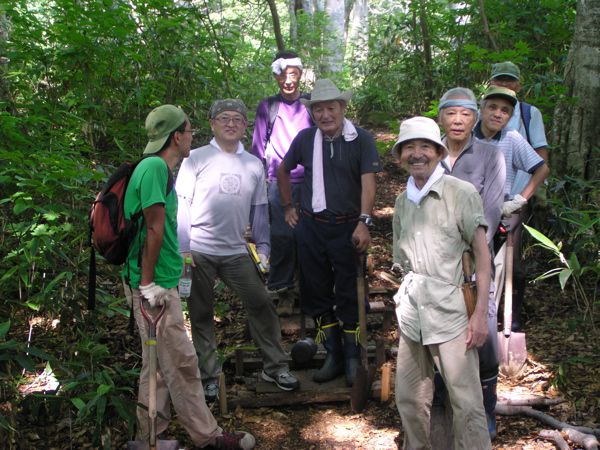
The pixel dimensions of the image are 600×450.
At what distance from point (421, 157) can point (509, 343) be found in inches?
94.7

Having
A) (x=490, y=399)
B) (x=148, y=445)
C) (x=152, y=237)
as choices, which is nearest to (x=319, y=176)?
(x=152, y=237)

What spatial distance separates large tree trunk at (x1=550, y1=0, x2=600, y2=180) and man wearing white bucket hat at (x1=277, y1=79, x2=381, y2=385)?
3273 mm

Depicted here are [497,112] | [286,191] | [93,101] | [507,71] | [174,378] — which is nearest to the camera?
[174,378]

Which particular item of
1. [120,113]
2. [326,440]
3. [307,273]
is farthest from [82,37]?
Answer: [326,440]

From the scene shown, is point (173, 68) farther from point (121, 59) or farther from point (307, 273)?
point (307, 273)

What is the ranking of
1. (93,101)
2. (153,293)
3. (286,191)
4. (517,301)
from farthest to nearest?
(93,101) < (517,301) < (286,191) < (153,293)

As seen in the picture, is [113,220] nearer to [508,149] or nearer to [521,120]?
[508,149]

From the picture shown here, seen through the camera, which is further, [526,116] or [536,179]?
[526,116]

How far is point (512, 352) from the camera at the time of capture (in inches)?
195

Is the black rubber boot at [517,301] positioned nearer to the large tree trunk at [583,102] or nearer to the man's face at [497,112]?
the man's face at [497,112]

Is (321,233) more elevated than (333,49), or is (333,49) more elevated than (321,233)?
(333,49)

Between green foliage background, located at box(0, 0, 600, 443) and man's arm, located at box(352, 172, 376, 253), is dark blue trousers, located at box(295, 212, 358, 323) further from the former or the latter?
green foliage background, located at box(0, 0, 600, 443)

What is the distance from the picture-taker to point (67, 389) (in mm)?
3924

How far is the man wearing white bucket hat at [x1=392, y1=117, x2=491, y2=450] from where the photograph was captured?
10.4 feet
